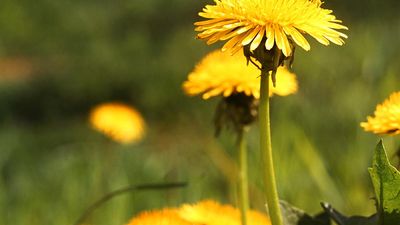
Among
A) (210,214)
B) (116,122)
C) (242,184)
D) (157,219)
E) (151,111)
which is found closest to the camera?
(157,219)

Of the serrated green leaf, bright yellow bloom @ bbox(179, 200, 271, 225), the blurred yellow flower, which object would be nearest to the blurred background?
the blurred yellow flower

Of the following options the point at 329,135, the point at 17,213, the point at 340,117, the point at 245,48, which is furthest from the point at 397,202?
the point at 340,117

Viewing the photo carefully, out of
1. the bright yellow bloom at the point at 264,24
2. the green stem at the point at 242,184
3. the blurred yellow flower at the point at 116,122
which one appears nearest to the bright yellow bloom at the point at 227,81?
the green stem at the point at 242,184

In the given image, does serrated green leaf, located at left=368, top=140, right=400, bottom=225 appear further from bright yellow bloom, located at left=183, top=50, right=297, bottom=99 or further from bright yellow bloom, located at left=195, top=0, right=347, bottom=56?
bright yellow bloom, located at left=183, top=50, right=297, bottom=99

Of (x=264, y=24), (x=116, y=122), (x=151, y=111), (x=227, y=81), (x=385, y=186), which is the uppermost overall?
(x=151, y=111)

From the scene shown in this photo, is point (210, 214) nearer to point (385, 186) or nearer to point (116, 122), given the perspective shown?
point (385, 186)

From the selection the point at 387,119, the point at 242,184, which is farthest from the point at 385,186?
the point at 242,184
